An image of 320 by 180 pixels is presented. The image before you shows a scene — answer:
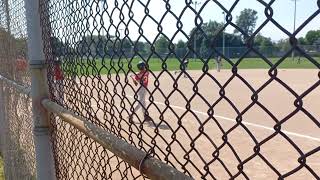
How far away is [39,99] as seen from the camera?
2945 millimetres

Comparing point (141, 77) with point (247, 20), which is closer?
point (247, 20)

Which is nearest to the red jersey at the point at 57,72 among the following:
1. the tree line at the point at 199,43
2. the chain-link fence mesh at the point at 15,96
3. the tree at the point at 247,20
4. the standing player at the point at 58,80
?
the standing player at the point at 58,80

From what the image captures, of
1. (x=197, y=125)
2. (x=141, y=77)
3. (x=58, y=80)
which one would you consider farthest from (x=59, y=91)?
(x=197, y=125)

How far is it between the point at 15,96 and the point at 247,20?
3.90 m

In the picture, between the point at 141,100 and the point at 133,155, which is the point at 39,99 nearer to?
the point at 133,155

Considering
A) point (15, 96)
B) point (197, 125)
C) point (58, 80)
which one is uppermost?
point (58, 80)

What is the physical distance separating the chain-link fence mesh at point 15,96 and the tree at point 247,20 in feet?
9.44

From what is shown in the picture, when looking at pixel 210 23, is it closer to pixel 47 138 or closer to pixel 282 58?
pixel 282 58

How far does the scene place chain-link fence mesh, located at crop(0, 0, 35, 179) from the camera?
4.17 metres

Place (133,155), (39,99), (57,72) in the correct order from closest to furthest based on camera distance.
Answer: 1. (133,155)
2. (39,99)
3. (57,72)

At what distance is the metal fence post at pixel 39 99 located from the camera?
2881 millimetres

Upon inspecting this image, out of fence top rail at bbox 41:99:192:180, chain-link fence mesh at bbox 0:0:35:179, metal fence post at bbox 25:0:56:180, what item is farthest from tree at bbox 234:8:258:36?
chain-link fence mesh at bbox 0:0:35:179

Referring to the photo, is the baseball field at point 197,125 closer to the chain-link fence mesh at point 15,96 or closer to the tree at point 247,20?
the tree at point 247,20

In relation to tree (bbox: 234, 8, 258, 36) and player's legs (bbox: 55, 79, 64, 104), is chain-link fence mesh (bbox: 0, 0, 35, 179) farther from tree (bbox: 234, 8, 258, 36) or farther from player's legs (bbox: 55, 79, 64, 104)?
tree (bbox: 234, 8, 258, 36)
